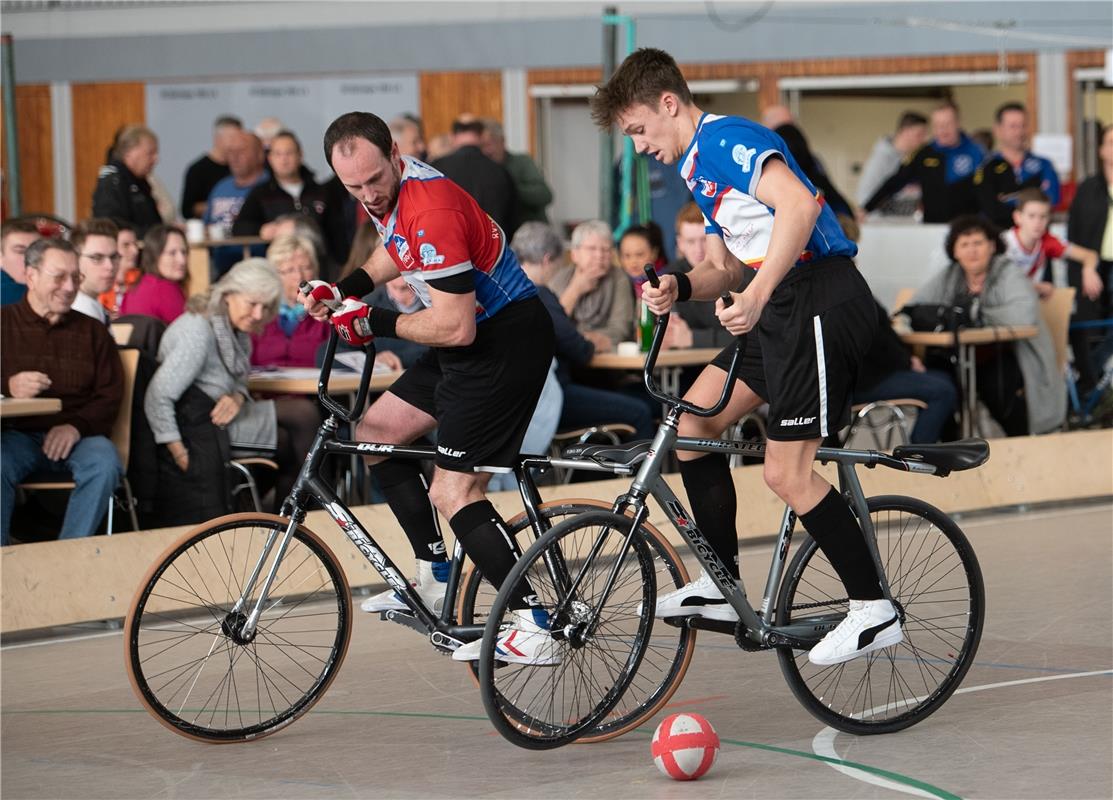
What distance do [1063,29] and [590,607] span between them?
12617mm

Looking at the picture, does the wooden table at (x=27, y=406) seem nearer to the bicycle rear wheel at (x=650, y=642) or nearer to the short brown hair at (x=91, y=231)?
the short brown hair at (x=91, y=231)

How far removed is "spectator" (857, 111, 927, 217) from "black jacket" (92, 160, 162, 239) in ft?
18.9

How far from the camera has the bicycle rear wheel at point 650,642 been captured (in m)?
4.45

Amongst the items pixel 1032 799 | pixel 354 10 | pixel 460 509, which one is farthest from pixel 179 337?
pixel 354 10

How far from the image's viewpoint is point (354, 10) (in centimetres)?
1656

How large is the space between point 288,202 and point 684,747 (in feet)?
24.4

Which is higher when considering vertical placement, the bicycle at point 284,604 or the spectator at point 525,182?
the spectator at point 525,182

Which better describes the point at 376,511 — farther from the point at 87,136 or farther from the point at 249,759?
the point at 87,136

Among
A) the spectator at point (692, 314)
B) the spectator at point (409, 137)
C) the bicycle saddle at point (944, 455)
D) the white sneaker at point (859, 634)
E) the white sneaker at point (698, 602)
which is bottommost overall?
the white sneaker at point (859, 634)

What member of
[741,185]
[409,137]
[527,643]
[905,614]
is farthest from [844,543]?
A: [409,137]

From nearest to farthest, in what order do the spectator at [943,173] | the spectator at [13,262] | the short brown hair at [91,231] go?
the short brown hair at [91,231] → the spectator at [13,262] → the spectator at [943,173]

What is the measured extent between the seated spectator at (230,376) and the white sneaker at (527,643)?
296 cm

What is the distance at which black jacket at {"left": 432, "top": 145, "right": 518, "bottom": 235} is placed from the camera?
32.3ft

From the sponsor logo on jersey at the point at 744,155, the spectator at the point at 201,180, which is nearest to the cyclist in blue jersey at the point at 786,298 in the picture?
the sponsor logo on jersey at the point at 744,155
